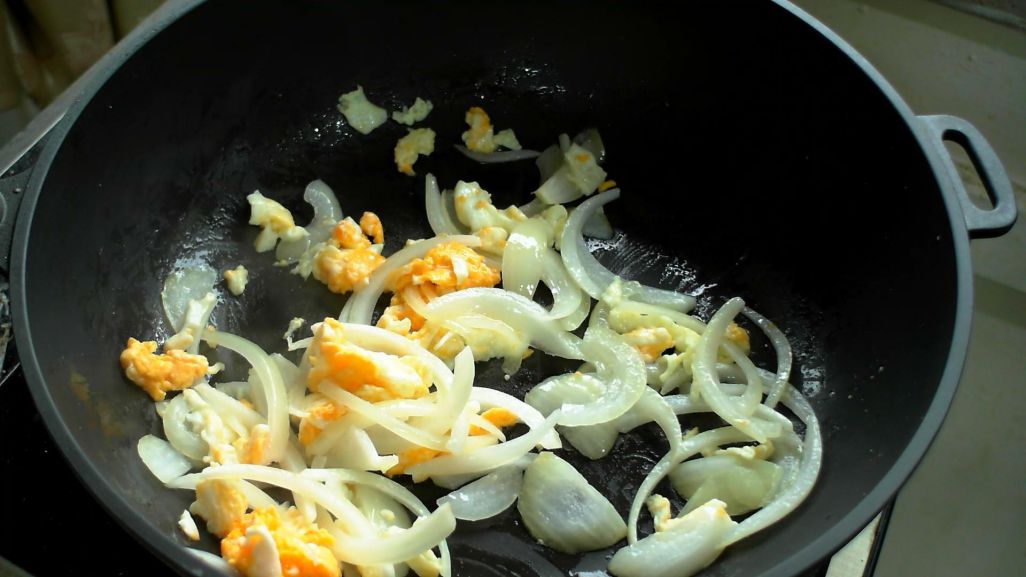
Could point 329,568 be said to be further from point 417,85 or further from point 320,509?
point 417,85

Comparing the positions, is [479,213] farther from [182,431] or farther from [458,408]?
[182,431]

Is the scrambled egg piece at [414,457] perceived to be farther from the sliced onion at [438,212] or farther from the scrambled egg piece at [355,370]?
the sliced onion at [438,212]

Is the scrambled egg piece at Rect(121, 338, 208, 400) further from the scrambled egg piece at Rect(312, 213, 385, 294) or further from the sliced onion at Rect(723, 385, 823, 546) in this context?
the sliced onion at Rect(723, 385, 823, 546)

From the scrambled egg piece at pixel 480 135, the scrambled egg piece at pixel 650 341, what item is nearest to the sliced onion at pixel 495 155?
the scrambled egg piece at pixel 480 135

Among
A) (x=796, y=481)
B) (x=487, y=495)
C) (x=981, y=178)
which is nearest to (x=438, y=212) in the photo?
(x=487, y=495)

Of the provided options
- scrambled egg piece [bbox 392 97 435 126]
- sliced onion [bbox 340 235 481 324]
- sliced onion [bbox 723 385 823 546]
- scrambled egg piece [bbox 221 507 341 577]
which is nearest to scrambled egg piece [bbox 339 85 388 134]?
scrambled egg piece [bbox 392 97 435 126]
